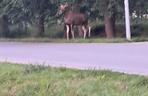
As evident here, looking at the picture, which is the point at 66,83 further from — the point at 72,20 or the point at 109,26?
the point at 109,26

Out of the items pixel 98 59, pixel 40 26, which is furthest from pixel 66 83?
pixel 40 26

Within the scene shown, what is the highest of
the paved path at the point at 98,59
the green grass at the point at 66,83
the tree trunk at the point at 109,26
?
the tree trunk at the point at 109,26

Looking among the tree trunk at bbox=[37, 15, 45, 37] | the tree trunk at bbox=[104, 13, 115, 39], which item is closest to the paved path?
the tree trunk at bbox=[104, 13, 115, 39]

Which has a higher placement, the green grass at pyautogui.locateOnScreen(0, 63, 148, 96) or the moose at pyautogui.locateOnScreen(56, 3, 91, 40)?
the moose at pyautogui.locateOnScreen(56, 3, 91, 40)

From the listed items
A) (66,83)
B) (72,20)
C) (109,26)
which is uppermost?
(72,20)

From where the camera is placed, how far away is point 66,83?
10.4m

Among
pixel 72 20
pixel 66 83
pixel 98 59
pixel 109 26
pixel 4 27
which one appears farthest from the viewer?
pixel 4 27

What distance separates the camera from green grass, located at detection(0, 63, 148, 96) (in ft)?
31.7

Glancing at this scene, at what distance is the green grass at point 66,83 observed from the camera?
31.7ft

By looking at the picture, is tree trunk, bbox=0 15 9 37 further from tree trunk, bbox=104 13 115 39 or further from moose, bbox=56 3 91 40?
tree trunk, bbox=104 13 115 39

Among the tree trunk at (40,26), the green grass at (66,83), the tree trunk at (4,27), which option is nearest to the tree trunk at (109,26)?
the tree trunk at (40,26)

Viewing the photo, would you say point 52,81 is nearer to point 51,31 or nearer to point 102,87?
point 102,87

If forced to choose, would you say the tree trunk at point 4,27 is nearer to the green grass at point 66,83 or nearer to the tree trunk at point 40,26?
the tree trunk at point 40,26

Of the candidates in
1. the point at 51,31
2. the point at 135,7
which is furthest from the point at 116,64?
the point at 51,31
